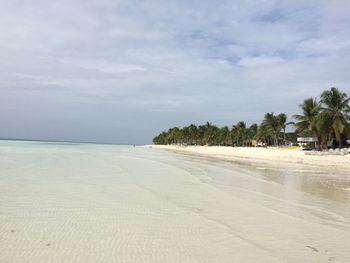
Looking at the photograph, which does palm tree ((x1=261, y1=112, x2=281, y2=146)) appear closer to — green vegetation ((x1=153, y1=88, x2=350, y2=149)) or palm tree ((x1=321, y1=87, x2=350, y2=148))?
green vegetation ((x1=153, y1=88, x2=350, y2=149))

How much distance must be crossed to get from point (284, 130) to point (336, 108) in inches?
1269

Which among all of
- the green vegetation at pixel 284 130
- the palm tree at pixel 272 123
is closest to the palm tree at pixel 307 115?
the green vegetation at pixel 284 130

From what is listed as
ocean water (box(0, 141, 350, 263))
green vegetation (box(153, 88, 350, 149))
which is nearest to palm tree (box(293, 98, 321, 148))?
green vegetation (box(153, 88, 350, 149))

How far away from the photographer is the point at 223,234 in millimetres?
6340

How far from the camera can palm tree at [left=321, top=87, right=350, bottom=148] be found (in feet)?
149

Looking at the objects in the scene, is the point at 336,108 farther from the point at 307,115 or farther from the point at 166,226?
the point at 166,226

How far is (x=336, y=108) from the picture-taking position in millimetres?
46750

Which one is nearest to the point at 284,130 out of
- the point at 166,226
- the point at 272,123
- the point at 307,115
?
the point at 272,123

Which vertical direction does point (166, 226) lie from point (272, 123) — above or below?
below

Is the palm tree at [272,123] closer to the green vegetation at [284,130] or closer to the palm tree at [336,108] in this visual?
the green vegetation at [284,130]

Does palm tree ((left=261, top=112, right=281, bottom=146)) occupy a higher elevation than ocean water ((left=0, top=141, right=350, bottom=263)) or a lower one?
higher

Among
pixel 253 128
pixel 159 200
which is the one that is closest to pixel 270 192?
pixel 159 200

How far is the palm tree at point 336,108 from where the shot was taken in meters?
45.4

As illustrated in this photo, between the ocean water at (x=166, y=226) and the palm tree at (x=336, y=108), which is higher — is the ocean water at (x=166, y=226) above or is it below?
below
